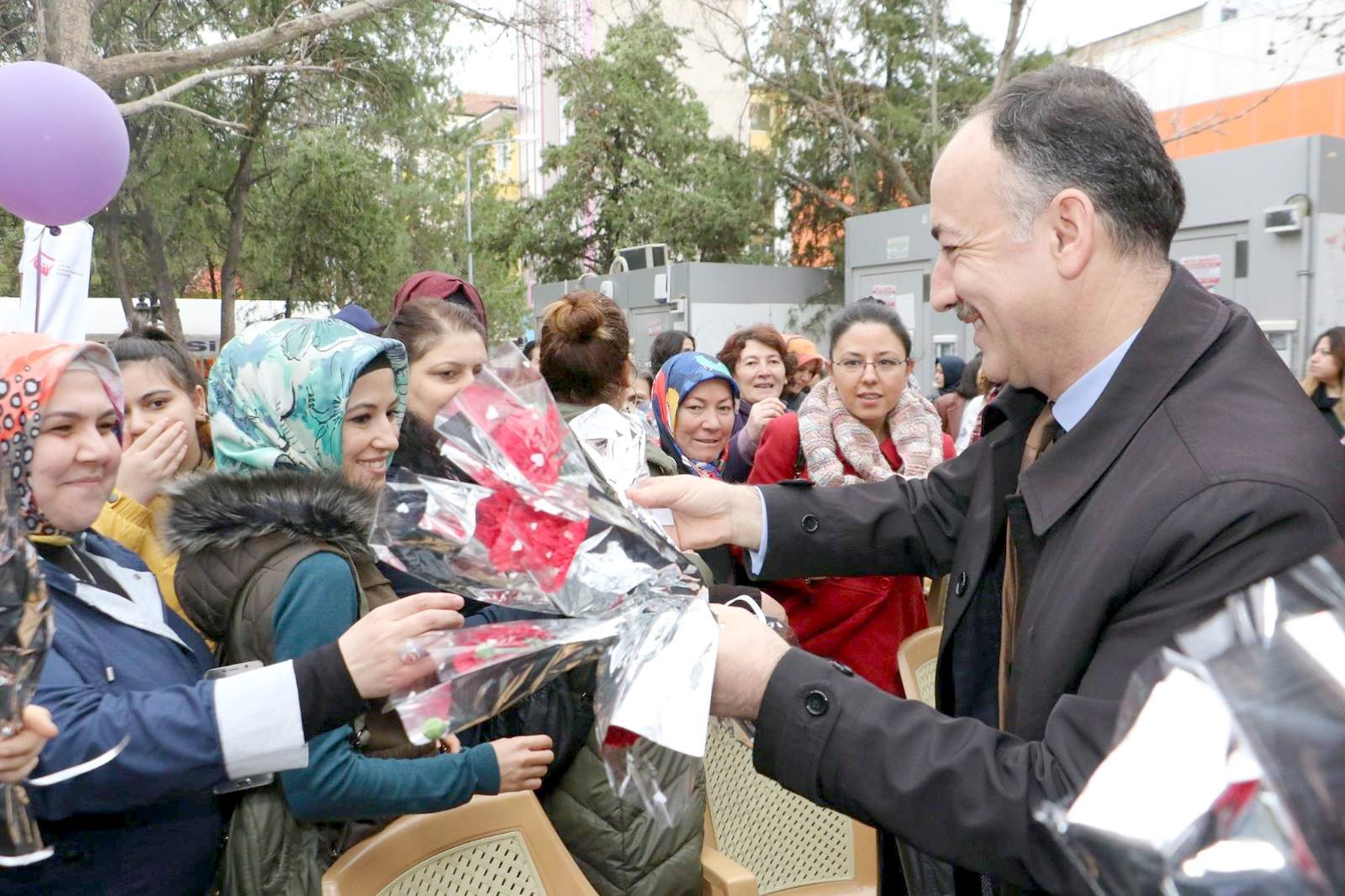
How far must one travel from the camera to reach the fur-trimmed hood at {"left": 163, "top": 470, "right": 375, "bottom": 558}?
75.0 inches

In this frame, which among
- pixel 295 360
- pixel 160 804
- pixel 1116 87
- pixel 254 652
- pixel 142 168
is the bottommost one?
pixel 160 804

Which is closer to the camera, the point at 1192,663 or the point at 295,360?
the point at 1192,663

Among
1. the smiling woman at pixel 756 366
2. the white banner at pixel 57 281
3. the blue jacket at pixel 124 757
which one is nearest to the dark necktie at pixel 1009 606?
the blue jacket at pixel 124 757

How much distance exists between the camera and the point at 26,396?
5.72 feet

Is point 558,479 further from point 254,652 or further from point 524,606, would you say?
point 254,652

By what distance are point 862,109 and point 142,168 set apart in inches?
527

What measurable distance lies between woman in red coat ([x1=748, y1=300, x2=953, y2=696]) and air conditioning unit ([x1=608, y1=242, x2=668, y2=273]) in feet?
36.2

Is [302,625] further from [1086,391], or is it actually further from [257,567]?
[1086,391]

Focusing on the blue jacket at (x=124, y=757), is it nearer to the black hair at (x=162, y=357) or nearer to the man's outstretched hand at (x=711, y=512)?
the man's outstretched hand at (x=711, y=512)

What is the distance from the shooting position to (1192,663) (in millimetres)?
768

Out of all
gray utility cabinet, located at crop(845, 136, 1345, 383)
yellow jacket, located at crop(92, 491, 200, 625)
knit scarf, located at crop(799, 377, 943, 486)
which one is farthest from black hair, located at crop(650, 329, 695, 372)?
yellow jacket, located at crop(92, 491, 200, 625)

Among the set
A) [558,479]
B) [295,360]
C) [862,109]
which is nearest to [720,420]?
[295,360]

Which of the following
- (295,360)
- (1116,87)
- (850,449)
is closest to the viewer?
(1116,87)

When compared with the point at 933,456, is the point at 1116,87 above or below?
above
